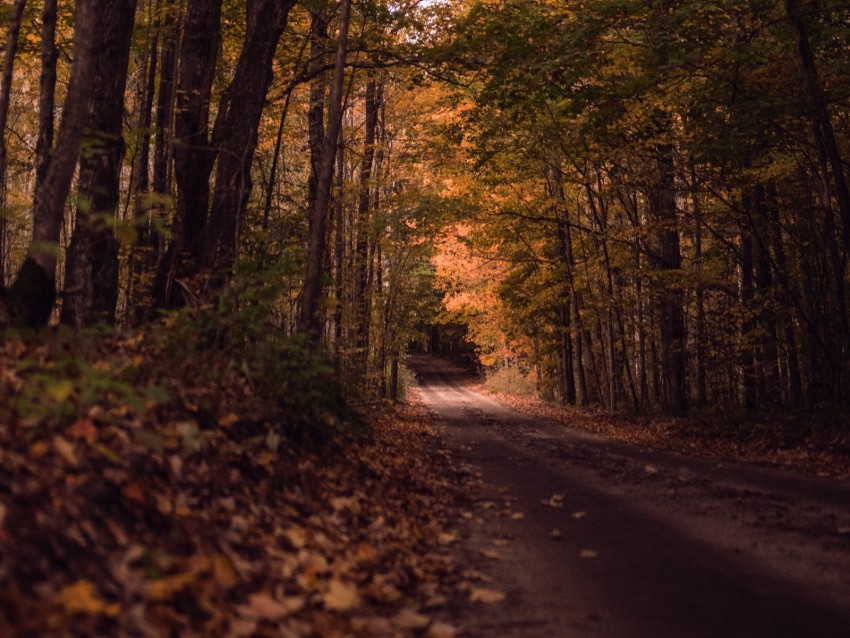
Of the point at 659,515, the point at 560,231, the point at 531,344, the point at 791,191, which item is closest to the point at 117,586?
the point at 659,515

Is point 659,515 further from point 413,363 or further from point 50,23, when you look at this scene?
point 413,363

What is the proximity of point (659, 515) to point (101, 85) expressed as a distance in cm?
842

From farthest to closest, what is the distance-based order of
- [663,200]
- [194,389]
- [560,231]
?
[560,231]
[663,200]
[194,389]

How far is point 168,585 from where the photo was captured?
3062mm

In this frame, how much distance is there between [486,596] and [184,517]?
190cm

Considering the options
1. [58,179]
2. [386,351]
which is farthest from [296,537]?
[386,351]

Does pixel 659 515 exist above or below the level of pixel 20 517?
below

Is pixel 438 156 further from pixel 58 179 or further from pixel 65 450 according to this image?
pixel 65 450

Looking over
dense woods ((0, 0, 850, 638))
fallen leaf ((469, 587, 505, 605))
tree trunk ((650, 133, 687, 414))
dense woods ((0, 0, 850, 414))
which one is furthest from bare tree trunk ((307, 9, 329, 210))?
fallen leaf ((469, 587, 505, 605))

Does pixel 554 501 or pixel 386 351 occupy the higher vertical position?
pixel 386 351

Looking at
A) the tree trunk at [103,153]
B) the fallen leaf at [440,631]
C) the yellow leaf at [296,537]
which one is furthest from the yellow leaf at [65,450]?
the tree trunk at [103,153]

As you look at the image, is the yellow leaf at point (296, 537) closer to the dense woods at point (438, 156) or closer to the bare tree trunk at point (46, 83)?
the dense woods at point (438, 156)

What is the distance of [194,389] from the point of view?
244 inches

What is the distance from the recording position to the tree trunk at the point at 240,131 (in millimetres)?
10148
